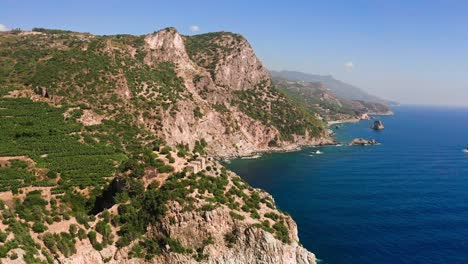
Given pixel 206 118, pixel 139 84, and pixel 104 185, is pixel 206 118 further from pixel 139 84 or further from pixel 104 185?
pixel 104 185

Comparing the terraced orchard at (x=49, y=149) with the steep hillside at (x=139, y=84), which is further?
the steep hillside at (x=139, y=84)

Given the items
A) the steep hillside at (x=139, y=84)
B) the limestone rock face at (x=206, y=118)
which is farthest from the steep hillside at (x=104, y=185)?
the limestone rock face at (x=206, y=118)

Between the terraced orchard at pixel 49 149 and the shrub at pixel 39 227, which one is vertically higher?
the terraced orchard at pixel 49 149

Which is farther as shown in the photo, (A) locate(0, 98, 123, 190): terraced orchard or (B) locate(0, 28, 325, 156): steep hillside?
(B) locate(0, 28, 325, 156): steep hillside

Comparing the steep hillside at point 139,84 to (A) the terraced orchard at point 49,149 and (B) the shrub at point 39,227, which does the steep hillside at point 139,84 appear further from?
(B) the shrub at point 39,227

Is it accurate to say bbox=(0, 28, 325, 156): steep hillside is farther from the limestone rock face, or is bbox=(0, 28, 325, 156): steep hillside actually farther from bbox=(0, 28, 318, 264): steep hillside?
bbox=(0, 28, 318, 264): steep hillside

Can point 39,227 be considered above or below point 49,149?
below

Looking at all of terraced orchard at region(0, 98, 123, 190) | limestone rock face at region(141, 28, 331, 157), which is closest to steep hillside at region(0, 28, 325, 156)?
limestone rock face at region(141, 28, 331, 157)

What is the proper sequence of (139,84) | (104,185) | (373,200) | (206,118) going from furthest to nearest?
(206,118), (139,84), (373,200), (104,185)

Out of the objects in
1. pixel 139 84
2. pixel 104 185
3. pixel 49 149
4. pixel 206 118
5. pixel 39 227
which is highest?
pixel 139 84

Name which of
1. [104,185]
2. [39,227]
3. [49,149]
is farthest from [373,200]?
[49,149]
